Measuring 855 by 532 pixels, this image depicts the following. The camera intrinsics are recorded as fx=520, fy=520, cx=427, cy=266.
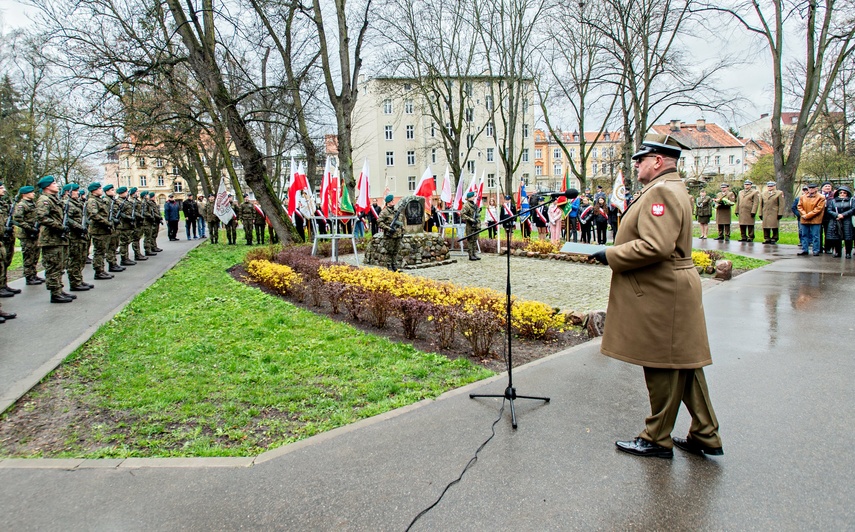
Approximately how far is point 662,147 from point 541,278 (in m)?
8.85

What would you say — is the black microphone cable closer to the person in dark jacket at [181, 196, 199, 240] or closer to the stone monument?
the stone monument

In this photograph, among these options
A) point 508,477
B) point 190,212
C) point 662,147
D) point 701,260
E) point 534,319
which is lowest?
point 508,477

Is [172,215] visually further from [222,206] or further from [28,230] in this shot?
[28,230]

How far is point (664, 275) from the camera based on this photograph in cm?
340

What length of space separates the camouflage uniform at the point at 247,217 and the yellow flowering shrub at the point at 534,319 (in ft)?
56.8

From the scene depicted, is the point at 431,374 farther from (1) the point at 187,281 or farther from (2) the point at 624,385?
(1) the point at 187,281

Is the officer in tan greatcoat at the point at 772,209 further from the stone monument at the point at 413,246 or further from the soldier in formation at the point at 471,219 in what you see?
the stone monument at the point at 413,246

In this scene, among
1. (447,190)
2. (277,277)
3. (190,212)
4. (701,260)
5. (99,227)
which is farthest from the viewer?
(190,212)

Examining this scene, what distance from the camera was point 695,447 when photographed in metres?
3.58

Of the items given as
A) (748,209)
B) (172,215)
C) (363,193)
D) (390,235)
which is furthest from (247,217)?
(748,209)

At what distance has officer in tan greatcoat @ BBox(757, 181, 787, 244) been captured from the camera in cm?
1675

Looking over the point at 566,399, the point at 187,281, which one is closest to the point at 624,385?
the point at 566,399

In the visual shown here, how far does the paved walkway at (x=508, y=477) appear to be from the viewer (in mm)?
2936

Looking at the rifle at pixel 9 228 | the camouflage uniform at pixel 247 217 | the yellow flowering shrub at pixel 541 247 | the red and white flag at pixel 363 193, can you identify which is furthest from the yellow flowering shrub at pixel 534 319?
the camouflage uniform at pixel 247 217
